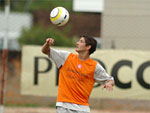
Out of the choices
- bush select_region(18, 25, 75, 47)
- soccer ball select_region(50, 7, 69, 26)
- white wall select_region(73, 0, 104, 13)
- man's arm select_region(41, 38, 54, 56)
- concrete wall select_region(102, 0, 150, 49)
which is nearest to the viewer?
man's arm select_region(41, 38, 54, 56)

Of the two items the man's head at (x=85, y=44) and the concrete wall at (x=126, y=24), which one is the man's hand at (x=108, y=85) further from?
the concrete wall at (x=126, y=24)

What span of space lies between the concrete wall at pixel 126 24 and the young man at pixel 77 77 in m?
3.59

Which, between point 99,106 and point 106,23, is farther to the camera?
point 99,106

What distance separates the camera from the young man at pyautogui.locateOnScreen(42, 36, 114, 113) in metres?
5.31

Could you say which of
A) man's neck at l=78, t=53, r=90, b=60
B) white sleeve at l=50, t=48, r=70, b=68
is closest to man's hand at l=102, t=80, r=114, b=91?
man's neck at l=78, t=53, r=90, b=60

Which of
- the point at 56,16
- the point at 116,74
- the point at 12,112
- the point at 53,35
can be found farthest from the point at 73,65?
the point at 53,35

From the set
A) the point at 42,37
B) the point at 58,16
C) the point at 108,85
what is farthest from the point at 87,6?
the point at 108,85

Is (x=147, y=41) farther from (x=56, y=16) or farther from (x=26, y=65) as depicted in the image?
(x=56, y=16)

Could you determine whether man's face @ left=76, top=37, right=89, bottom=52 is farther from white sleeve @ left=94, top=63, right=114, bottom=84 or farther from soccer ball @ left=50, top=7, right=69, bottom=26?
soccer ball @ left=50, top=7, right=69, bottom=26

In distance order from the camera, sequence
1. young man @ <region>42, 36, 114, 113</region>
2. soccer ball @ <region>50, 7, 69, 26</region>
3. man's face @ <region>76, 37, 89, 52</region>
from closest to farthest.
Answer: young man @ <region>42, 36, 114, 113</region>, man's face @ <region>76, 37, 89, 52</region>, soccer ball @ <region>50, 7, 69, 26</region>

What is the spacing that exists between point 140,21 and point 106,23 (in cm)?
76

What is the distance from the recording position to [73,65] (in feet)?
17.8

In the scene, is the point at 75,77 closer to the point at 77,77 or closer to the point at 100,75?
the point at 77,77

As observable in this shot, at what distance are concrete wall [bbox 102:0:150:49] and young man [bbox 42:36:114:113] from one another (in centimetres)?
359
